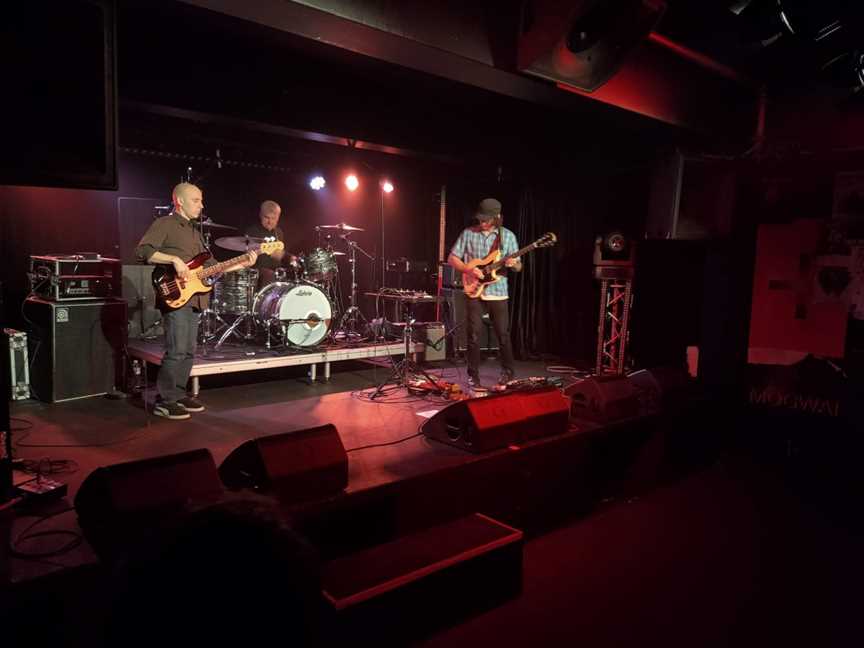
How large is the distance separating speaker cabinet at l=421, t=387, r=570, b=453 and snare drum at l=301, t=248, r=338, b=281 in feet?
15.0

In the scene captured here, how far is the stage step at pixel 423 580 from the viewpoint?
96.2 inches

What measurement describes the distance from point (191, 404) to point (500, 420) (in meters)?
3.05

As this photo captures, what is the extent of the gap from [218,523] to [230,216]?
8.28 meters

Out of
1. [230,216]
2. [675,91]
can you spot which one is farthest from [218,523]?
[230,216]

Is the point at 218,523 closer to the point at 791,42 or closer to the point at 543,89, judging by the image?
the point at 543,89

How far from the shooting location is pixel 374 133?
7059mm

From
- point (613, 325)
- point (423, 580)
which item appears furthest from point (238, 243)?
point (423, 580)

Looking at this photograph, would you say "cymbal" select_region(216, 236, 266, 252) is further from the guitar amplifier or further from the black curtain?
the black curtain

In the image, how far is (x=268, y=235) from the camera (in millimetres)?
7875

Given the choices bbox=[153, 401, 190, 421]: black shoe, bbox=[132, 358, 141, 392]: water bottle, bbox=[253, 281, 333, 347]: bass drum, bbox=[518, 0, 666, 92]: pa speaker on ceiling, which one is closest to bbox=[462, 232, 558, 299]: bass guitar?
bbox=[253, 281, 333, 347]: bass drum

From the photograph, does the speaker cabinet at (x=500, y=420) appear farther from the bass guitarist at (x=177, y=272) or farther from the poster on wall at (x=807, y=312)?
the bass guitarist at (x=177, y=272)

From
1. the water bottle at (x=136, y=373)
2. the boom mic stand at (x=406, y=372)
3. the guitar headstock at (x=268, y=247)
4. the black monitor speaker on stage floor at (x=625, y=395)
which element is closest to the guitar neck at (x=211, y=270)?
the guitar headstock at (x=268, y=247)

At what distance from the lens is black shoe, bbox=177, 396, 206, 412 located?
17.6 feet

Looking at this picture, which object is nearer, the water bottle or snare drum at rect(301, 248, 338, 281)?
the water bottle
